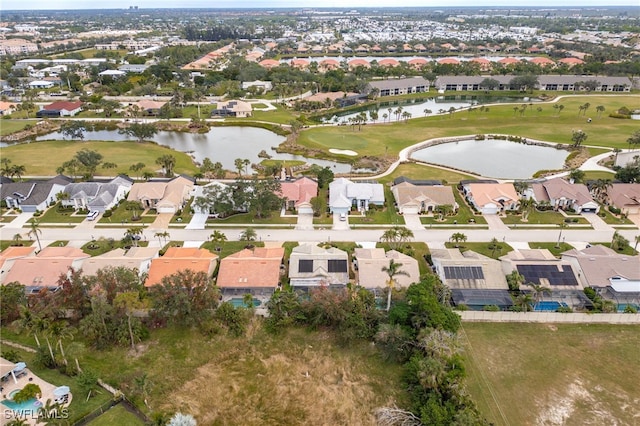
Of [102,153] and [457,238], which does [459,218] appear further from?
[102,153]

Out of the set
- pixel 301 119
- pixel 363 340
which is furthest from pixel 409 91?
pixel 363 340

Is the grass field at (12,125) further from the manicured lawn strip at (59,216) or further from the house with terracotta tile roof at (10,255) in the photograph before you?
the house with terracotta tile roof at (10,255)

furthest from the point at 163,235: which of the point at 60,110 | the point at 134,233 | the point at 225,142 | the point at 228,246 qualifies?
the point at 60,110

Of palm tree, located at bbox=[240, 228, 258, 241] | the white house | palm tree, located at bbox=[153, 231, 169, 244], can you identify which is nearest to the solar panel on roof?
the white house

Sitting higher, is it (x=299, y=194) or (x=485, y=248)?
(x=299, y=194)

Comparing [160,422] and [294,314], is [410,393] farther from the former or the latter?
[160,422]

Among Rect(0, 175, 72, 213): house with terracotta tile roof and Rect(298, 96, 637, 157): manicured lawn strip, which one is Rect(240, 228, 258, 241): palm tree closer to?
Rect(0, 175, 72, 213): house with terracotta tile roof
